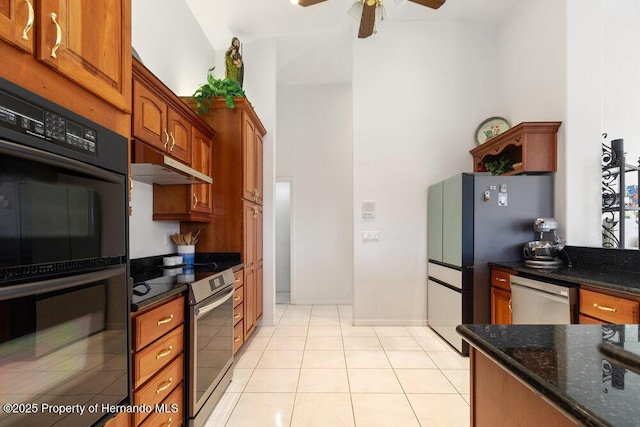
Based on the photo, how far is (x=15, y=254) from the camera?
2.38 feet

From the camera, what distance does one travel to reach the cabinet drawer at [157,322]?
1322 millimetres

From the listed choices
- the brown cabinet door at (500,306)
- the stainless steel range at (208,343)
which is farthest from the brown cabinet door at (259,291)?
the brown cabinet door at (500,306)

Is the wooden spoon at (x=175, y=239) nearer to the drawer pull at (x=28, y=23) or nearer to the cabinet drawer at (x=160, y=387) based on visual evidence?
the cabinet drawer at (x=160, y=387)

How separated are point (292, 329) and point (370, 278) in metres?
1.13

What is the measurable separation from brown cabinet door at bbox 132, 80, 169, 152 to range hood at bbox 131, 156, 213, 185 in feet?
0.55

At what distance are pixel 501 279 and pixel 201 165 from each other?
2831 mm

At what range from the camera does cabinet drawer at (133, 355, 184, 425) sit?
1.34 m

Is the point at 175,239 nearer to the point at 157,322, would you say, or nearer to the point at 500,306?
the point at 157,322

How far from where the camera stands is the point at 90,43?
39.1 inches

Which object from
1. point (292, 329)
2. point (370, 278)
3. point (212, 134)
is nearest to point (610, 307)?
point (370, 278)

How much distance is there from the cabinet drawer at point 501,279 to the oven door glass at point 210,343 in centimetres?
228

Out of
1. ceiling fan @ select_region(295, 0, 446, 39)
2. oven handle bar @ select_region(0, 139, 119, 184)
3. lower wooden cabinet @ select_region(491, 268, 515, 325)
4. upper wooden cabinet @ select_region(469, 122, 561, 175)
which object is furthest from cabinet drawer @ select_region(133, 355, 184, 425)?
upper wooden cabinet @ select_region(469, 122, 561, 175)

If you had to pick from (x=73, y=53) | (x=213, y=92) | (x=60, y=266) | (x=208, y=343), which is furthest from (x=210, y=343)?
(x=213, y=92)

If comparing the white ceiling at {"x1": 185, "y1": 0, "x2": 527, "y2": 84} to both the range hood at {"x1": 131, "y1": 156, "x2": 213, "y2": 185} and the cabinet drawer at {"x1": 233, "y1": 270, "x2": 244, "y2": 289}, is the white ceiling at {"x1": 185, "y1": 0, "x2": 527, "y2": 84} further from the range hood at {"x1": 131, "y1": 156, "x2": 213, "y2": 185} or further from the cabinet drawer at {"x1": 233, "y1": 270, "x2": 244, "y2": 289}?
the cabinet drawer at {"x1": 233, "y1": 270, "x2": 244, "y2": 289}
